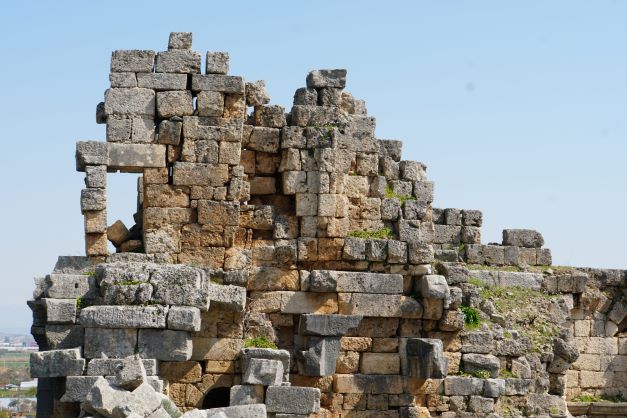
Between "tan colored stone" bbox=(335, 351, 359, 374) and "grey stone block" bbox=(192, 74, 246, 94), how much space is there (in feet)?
15.8

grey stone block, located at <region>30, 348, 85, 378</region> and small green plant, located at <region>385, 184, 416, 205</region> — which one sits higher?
small green plant, located at <region>385, 184, 416, 205</region>

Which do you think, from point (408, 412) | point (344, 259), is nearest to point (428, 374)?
point (408, 412)

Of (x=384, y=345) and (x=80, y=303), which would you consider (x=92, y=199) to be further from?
(x=384, y=345)

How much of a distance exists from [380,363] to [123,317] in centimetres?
527

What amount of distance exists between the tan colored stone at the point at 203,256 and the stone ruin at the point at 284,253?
0.7 inches

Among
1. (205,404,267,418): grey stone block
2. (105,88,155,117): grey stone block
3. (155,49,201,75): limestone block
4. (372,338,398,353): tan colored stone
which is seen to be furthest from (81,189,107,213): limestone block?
(372,338,398,353): tan colored stone

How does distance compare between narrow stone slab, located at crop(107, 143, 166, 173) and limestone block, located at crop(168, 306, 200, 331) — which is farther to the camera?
narrow stone slab, located at crop(107, 143, 166, 173)

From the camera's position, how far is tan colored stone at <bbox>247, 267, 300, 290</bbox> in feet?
65.6

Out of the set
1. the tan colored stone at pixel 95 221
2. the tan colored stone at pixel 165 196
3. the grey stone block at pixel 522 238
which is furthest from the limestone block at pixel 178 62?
the grey stone block at pixel 522 238

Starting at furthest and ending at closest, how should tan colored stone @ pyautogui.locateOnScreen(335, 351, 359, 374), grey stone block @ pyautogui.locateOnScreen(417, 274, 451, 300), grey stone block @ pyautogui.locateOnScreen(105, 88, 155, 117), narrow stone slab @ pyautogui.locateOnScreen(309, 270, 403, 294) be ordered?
grey stone block @ pyautogui.locateOnScreen(417, 274, 451, 300) → tan colored stone @ pyautogui.locateOnScreen(335, 351, 359, 374) → narrow stone slab @ pyautogui.locateOnScreen(309, 270, 403, 294) → grey stone block @ pyautogui.locateOnScreen(105, 88, 155, 117)

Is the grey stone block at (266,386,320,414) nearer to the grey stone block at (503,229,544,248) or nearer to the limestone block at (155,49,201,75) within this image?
the limestone block at (155,49,201,75)

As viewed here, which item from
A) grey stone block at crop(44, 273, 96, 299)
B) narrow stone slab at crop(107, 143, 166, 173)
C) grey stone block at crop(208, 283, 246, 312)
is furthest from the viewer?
narrow stone slab at crop(107, 143, 166, 173)

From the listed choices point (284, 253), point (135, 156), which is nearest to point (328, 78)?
point (284, 253)

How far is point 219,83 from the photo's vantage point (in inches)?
779
